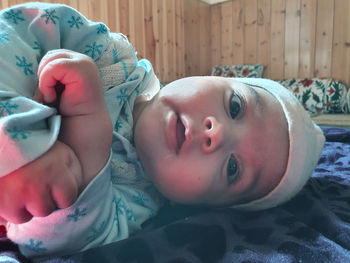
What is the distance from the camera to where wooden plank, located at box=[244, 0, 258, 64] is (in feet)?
12.2

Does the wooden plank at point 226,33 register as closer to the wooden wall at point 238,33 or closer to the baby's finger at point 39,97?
the wooden wall at point 238,33

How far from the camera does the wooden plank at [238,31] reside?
12.5 feet

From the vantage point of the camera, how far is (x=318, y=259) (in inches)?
20.2

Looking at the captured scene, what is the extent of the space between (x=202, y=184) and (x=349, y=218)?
1.13 feet

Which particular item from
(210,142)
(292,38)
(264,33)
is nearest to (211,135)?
(210,142)

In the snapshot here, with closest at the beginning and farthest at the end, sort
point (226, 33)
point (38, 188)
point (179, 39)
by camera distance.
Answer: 1. point (38, 188)
2. point (179, 39)
3. point (226, 33)

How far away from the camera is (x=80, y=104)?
1.60ft

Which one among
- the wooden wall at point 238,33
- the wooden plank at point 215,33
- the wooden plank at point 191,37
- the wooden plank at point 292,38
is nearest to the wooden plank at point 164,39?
the wooden wall at point 238,33

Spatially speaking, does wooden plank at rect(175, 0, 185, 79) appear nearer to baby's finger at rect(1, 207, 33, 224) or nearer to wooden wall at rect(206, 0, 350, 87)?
wooden wall at rect(206, 0, 350, 87)

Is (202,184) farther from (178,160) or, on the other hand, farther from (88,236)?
(88,236)

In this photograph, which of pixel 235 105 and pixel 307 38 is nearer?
pixel 235 105

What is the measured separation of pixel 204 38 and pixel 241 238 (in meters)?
3.72

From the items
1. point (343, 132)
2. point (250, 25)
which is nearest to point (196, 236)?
point (343, 132)

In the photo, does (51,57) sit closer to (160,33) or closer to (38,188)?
(38,188)
